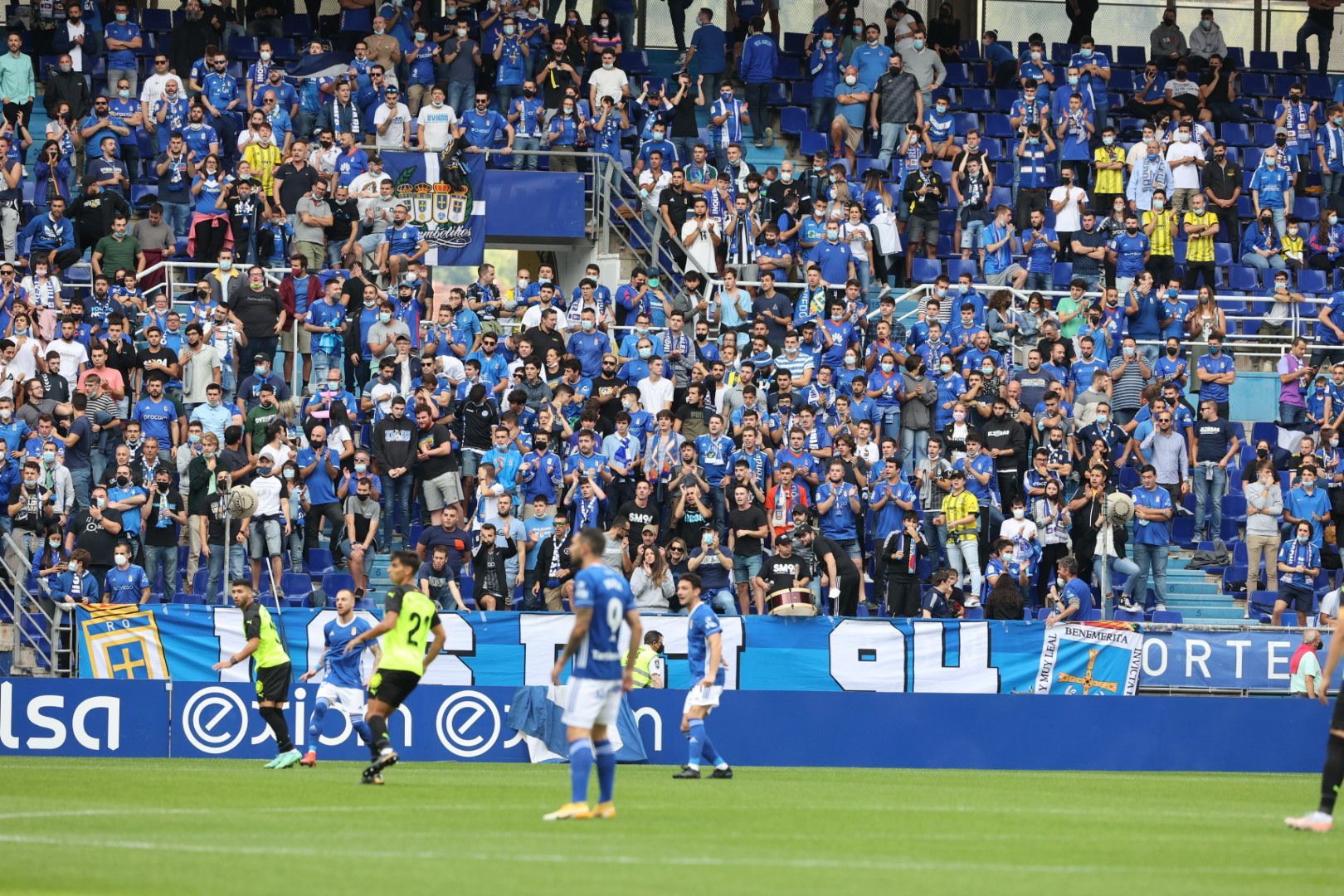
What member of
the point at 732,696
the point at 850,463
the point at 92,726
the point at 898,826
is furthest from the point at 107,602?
the point at 898,826

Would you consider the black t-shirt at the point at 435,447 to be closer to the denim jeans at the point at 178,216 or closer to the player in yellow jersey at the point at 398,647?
the denim jeans at the point at 178,216

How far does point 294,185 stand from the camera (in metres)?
29.5

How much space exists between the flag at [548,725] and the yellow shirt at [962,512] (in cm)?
632

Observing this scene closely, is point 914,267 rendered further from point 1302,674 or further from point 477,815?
point 477,815

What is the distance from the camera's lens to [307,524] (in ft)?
84.7

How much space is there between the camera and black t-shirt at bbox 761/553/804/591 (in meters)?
25.2

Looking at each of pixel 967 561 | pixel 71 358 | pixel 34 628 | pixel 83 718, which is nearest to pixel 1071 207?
pixel 967 561

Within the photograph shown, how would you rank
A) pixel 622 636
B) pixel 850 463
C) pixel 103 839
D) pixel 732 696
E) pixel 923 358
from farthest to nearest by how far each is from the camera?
pixel 923 358, pixel 850 463, pixel 732 696, pixel 622 636, pixel 103 839

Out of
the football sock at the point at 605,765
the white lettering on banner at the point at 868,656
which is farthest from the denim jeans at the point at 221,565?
the football sock at the point at 605,765

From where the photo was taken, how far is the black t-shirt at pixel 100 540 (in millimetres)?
24234

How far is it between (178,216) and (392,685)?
15.5 m

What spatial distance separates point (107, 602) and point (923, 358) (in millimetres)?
11553

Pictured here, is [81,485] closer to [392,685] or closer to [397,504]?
[397,504]

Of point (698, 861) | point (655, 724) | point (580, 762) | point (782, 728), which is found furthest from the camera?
point (782, 728)
